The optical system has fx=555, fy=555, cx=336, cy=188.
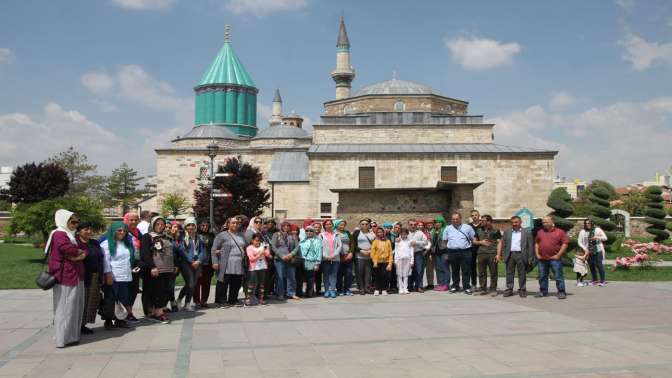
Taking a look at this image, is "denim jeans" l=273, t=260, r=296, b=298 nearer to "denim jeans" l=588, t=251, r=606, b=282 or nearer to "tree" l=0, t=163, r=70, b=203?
"denim jeans" l=588, t=251, r=606, b=282

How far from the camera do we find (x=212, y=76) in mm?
49906

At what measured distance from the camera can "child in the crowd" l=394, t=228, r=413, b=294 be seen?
10314 mm

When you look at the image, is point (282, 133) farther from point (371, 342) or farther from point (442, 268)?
point (371, 342)

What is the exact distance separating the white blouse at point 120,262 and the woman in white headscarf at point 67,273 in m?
0.78

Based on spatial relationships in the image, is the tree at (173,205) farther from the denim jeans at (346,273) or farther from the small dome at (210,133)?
the denim jeans at (346,273)

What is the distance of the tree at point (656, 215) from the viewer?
2605 centimetres

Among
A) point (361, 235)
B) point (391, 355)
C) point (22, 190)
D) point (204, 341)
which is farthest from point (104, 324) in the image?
point (22, 190)

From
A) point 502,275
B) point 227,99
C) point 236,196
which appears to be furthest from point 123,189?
point 502,275

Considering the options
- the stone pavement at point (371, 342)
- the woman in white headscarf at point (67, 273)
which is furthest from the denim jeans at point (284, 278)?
the woman in white headscarf at point (67, 273)

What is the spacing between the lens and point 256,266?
8922mm

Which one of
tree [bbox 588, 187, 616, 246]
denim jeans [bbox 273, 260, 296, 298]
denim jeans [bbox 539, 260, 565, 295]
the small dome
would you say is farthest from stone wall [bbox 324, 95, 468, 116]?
denim jeans [bbox 273, 260, 296, 298]

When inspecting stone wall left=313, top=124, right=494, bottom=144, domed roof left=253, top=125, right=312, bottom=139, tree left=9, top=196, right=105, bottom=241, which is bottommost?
tree left=9, top=196, right=105, bottom=241

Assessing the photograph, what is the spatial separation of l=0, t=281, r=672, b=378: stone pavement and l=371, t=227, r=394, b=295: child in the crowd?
4.63ft

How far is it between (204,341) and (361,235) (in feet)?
15.6
